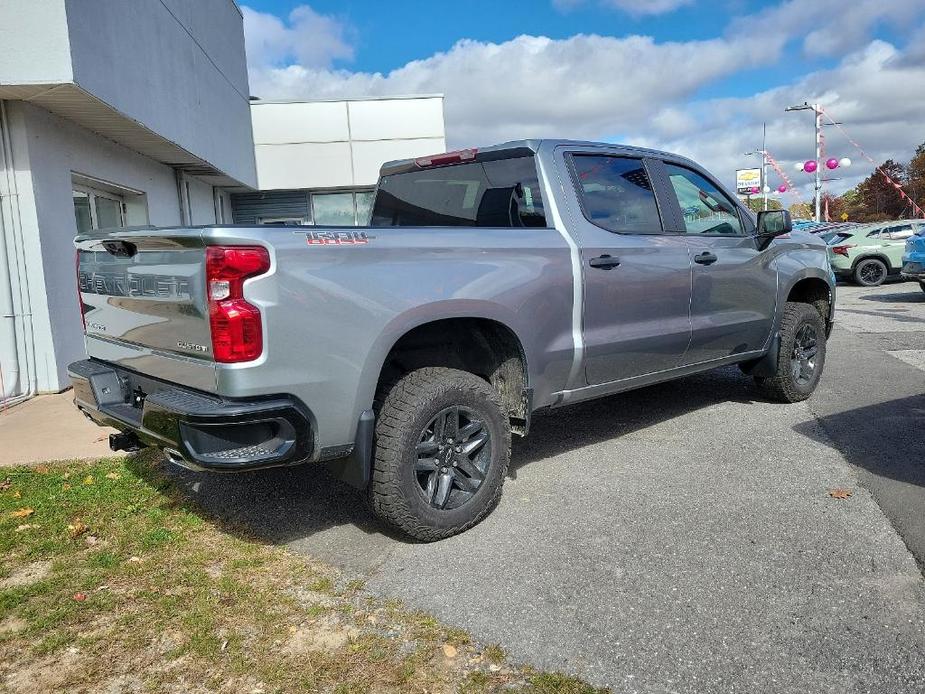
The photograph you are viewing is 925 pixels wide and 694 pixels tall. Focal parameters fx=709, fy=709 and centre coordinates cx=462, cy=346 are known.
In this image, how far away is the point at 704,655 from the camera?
248cm

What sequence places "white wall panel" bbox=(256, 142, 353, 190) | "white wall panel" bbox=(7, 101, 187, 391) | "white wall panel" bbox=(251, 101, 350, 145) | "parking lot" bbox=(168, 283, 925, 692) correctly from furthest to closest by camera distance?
"white wall panel" bbox=(256, 142, 353, 190)
"white wall panel" bbox=(251, 101, 350, 145)
"white wall panel" bbox=(7, 101, 187, 391)
"parking lot" bbox=(168, 283, 925, 692)

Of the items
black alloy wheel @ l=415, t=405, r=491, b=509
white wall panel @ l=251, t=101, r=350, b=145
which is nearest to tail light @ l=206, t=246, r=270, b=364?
black alloy wheel @ l=415, t=405, r=491, b=509

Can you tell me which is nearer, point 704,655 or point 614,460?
point 704,655

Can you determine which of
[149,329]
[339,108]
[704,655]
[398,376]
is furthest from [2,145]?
[339,108]

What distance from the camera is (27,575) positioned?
3.21 meters

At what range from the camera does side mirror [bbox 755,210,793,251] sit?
5141 mm

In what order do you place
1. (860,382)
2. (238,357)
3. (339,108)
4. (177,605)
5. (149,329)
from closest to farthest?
(238,357), (177,605), (149,329), (860,382), (339,108)

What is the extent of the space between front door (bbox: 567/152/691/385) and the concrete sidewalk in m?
3.57

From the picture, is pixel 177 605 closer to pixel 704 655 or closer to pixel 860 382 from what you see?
pixel 704 655

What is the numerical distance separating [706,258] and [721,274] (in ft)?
0.74

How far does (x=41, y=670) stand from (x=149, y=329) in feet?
4.51

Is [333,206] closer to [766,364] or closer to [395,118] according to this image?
[395,118]

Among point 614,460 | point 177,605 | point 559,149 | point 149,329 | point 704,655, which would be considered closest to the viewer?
point 704,655

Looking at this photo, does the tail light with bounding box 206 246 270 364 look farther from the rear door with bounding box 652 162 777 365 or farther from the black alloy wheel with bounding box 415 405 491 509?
the rear door with bounding box 652 162 777 365
